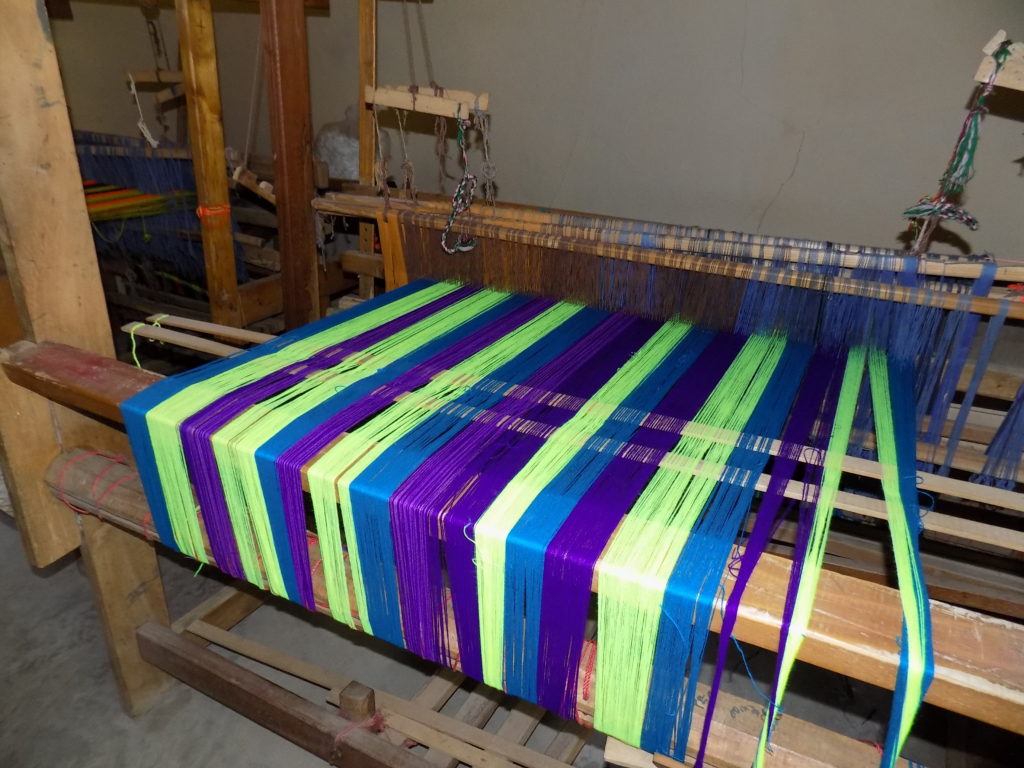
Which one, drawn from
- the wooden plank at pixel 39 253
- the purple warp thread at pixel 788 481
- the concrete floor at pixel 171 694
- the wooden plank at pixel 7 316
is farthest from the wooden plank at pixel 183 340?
the concrete floor at pixel 171 694

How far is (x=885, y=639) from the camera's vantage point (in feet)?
2.42

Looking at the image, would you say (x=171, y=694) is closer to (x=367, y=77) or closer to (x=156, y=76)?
(x=367, y=77)

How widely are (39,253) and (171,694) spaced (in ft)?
5.08

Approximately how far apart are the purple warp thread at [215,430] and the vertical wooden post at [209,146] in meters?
1.41

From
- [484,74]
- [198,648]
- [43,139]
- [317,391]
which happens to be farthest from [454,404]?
[484,74]

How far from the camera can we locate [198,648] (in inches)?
71.6

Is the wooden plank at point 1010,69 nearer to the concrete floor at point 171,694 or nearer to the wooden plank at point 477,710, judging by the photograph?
the concrete floor at point 171,694

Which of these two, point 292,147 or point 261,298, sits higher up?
point 292,147

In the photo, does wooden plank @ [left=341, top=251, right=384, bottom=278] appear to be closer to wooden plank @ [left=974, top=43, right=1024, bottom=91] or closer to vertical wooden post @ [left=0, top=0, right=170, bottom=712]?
vertical wooden post @ [left=0, top=0, right=170, bottom=712]

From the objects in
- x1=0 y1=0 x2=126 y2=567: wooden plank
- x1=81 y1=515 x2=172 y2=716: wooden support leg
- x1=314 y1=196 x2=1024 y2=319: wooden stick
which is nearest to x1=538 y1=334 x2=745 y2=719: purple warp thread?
x1=314 y1=196 x2=1024 y2=319: wooden stick

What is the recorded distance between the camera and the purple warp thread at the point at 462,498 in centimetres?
92

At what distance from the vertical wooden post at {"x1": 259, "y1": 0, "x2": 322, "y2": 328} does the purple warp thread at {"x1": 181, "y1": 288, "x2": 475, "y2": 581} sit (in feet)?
2.60

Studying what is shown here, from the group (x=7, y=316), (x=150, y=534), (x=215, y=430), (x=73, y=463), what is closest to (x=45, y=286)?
(x=7, y=316)

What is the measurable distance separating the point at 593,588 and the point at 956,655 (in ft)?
1.33
